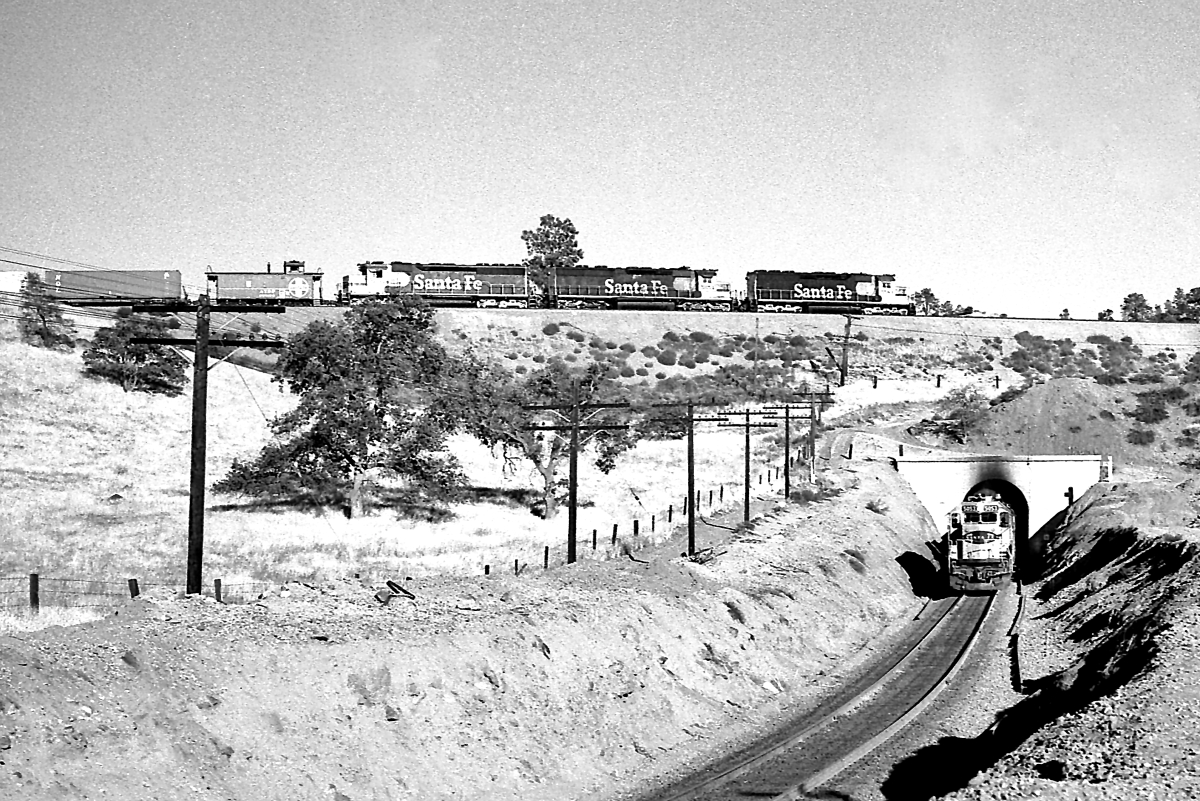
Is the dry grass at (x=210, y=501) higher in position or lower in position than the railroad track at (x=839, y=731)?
higher

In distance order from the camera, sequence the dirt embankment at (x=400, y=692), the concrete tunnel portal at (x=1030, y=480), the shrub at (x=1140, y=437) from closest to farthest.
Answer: the dirt embankment at (x=400, y=692)
the concrete tunnel portal at (x=1030, y=480)
the shrub at (x=1140, y=437)

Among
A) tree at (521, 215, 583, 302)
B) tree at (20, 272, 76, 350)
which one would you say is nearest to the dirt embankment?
tree at (20, 272, 76, 350)

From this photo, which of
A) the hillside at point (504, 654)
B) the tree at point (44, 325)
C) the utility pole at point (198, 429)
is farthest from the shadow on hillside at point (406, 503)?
the tree at point (44, 325)

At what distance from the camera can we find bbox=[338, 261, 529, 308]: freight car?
109m

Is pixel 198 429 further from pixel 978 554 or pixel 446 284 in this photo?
pixel 446 284

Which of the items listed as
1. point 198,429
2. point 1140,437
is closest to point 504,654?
point 198,429

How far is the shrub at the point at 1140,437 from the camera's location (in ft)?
285

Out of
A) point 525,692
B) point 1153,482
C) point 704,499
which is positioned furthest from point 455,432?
point 1153,482

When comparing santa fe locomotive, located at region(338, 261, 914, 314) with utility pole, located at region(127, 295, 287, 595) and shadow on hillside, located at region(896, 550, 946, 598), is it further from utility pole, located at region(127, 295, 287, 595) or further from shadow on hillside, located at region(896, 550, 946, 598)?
utility pole, located at region(127, 295, 287, 595)

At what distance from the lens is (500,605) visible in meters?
27.5

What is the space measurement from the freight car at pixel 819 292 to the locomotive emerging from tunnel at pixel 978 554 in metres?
76.5

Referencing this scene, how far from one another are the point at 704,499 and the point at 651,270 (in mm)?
62192

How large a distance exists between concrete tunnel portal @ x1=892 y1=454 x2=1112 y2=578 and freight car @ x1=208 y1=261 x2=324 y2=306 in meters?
61.2

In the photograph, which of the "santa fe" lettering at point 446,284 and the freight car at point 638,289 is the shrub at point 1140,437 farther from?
→ the "santa fe" lettering at point 446,284
